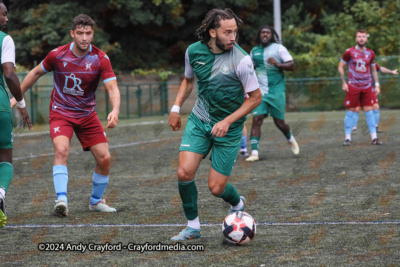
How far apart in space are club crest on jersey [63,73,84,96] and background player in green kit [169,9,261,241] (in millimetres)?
1605

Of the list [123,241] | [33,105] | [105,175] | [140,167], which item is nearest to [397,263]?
[123,241]

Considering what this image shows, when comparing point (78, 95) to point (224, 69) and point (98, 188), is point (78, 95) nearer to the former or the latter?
point (98, 188)

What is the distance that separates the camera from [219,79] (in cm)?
574

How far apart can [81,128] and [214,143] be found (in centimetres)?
197

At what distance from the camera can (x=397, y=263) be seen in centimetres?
470

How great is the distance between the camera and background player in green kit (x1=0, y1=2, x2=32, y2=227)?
600 cm

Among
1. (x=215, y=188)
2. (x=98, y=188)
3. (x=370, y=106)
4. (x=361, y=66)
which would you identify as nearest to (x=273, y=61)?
(x=361, y=66)

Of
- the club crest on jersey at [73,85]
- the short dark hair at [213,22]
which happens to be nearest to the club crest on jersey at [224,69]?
the short dark hair at [213,22]

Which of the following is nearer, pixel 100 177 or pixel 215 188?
pixel 215 188

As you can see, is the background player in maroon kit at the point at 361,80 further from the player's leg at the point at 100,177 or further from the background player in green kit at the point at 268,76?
the player's leg at the point at 100,177

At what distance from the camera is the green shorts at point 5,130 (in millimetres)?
6238

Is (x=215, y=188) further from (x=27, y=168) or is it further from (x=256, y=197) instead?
(x=27, y=168)

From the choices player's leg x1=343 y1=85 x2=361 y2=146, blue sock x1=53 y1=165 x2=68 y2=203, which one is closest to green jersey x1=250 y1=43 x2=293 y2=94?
player's leg x1=343 y1=85 x2=361 y2=146

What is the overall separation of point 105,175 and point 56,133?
69cm
